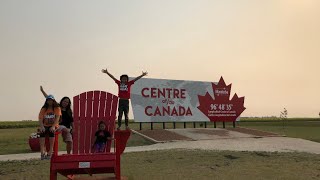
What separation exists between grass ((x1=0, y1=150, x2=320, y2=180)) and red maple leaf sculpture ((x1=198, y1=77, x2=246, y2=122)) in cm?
1107

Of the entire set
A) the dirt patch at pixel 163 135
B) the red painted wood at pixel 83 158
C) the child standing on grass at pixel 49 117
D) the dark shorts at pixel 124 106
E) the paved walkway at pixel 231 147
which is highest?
the dark shorts at pixel 124 106

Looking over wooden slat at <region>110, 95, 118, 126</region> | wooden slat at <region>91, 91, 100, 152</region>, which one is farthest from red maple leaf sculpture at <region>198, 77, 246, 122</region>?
wooden slat at <region>91, 91, 100, 152</region>

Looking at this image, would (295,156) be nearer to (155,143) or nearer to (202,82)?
(155,143)

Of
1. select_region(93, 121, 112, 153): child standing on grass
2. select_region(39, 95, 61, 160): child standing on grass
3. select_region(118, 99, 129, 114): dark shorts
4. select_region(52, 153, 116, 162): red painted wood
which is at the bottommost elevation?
select_region(52, 153, 116, 162): red painted wood

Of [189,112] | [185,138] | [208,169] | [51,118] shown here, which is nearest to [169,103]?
[189,112]

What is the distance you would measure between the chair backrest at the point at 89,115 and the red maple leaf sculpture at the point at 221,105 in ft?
48.4

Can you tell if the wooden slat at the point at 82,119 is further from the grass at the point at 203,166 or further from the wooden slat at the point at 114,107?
the grass at the point at 203,166

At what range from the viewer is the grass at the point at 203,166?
7844mm

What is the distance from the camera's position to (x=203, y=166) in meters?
8.77

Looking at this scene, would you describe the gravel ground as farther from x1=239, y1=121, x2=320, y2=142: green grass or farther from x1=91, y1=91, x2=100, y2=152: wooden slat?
x1=91, y1=91, x2=100, y2=152: wooden slat

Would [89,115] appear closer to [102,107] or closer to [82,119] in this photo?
[82,119]

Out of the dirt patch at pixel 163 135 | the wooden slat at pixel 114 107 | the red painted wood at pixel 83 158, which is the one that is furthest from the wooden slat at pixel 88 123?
the dirt patch at pixel 163 135

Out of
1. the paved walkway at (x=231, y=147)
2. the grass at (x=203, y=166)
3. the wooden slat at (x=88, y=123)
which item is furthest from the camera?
the paved walkway at (x=231, y=147)

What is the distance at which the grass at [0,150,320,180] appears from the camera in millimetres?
7844
